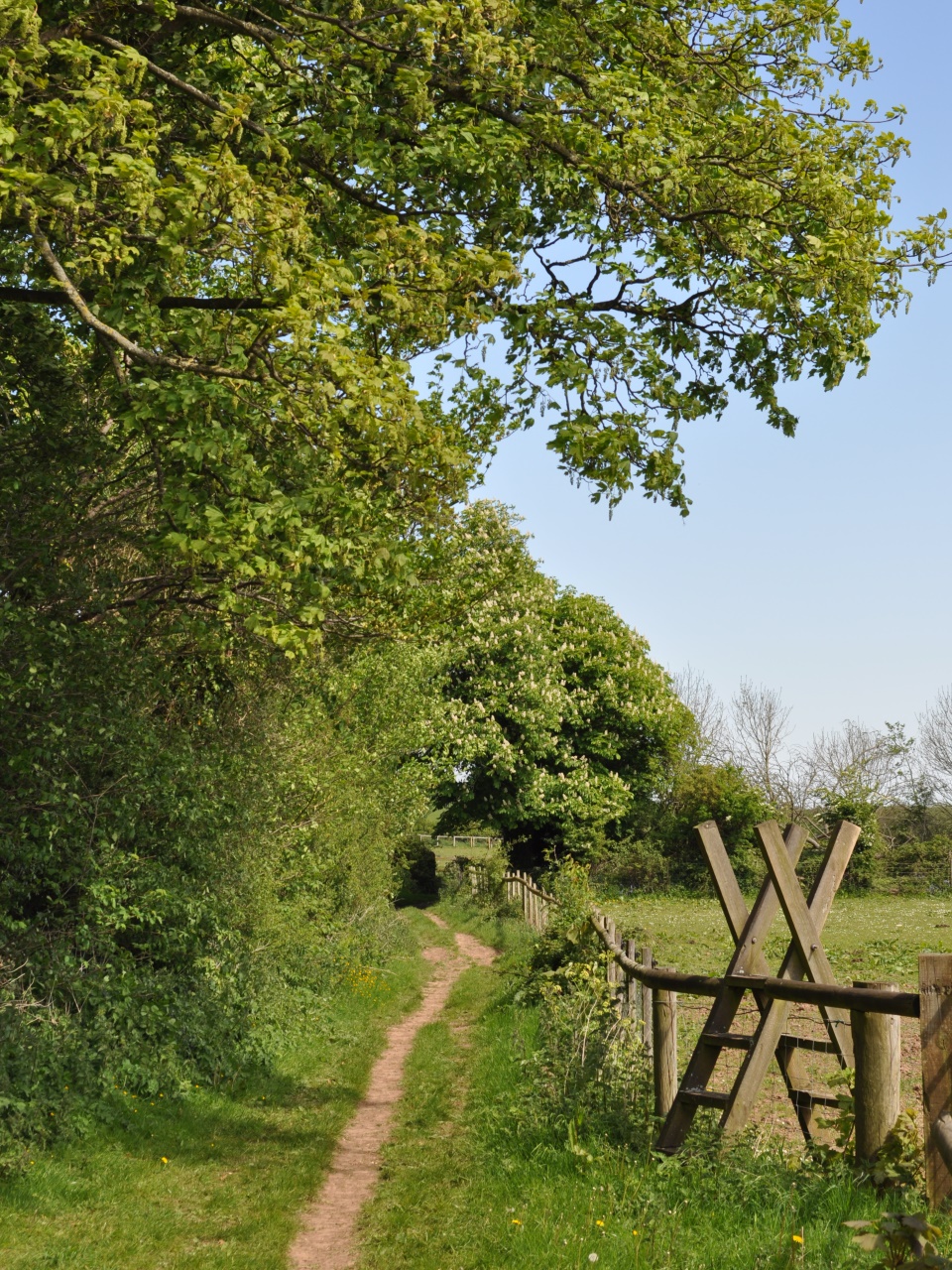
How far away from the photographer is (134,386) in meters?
7.63

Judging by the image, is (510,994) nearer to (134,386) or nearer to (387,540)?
(387,540)

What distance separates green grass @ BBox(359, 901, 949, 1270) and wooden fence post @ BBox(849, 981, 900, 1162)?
0.31 meters

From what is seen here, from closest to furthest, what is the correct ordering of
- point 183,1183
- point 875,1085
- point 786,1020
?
point 875,1085
point 786,1020
point 183,1183

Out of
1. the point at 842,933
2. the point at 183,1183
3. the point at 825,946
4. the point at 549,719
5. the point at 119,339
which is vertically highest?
the point at 119,339

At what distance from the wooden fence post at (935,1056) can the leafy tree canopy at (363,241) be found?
4516mm

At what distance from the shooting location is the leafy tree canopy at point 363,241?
293 inches

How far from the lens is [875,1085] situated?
21.9 feet

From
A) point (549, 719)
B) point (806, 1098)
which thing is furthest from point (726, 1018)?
point (549, 719)

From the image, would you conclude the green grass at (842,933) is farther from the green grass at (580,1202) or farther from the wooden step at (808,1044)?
the wooden step at (808,1044)

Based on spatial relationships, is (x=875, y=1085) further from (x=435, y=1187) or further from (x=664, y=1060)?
(x=435, y=1187)

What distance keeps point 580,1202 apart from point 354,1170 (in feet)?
A: 12.1

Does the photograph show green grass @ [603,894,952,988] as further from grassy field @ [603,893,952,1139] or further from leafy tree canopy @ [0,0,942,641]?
leafy tree canopy @ [0,0,942,641]

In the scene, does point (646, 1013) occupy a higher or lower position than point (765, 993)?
lower

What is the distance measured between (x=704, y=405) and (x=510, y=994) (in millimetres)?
10278
